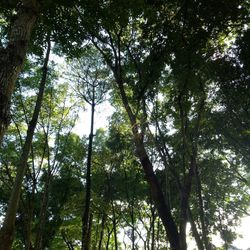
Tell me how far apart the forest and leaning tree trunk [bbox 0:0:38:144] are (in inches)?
0.6

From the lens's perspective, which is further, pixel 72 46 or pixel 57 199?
pixel 57 199

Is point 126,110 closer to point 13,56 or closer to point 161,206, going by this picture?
point 161,206

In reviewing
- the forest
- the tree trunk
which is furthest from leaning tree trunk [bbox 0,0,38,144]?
the tree trunk

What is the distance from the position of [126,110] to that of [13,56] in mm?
6593

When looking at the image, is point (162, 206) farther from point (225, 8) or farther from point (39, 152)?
point (39, 152)

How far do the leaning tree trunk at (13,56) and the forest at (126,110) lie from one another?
0.6 inches

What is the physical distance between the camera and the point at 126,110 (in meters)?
9.98

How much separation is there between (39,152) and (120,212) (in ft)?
17.4

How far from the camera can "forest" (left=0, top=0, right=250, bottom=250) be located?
22.7ft

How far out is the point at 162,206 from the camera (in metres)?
7.85

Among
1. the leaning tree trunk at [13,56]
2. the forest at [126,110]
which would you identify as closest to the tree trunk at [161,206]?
the forest at [126,110]

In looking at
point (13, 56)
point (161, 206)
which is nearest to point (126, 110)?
point (161, 206)

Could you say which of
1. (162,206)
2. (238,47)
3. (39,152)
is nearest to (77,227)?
(39,152)

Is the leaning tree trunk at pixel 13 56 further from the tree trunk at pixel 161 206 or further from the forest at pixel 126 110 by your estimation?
the tree trunk at pixel 161 206
